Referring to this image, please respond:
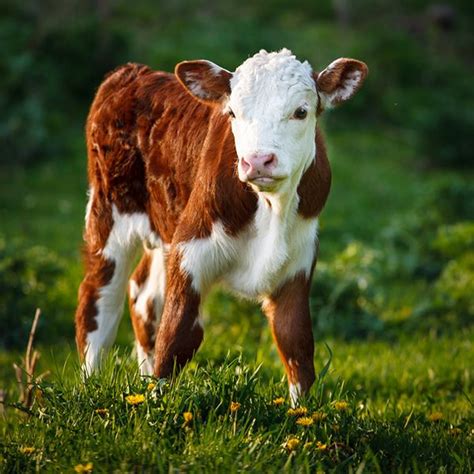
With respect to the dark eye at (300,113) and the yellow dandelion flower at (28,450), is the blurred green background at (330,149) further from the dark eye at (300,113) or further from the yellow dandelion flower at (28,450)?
the yellow dandelion flower at (28,450)

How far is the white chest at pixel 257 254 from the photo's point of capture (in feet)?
17.1

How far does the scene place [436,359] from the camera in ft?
23.7

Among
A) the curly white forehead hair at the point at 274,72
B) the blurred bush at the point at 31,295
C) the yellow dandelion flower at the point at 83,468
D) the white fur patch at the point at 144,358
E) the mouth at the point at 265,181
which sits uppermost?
the curly white forehead hair at the point at 274,72

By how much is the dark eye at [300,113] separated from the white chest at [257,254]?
552mm

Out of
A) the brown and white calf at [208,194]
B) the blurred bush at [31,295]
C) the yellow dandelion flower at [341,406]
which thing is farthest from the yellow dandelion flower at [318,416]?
the blurred bush at [31,295]

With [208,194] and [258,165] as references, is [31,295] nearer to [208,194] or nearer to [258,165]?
[208,194]

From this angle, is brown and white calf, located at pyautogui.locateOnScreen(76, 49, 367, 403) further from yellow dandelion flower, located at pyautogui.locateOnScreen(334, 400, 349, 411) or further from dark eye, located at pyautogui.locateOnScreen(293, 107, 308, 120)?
yellow dandelion flower, located at pyautogui.locateOnScreen(334, 400, 349, 411)

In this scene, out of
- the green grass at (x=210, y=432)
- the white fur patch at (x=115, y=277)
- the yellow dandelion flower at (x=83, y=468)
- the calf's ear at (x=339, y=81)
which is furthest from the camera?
the white fur patch at (x=115, y=277)

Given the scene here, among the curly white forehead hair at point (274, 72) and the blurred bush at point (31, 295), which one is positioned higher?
the curly white forehead hair at point (274, 72)

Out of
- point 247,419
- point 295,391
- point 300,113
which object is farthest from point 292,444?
point 300,113

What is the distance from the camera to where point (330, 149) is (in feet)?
56.7

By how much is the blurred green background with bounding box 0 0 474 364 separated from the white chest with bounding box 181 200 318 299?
1.06m

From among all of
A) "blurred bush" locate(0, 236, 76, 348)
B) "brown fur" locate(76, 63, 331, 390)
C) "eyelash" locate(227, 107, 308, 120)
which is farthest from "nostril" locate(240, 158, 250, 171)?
"blurred bush" locate(0, 236, 76, 348)

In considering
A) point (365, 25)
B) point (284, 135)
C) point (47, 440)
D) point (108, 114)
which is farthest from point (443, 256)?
point (365, 25)
